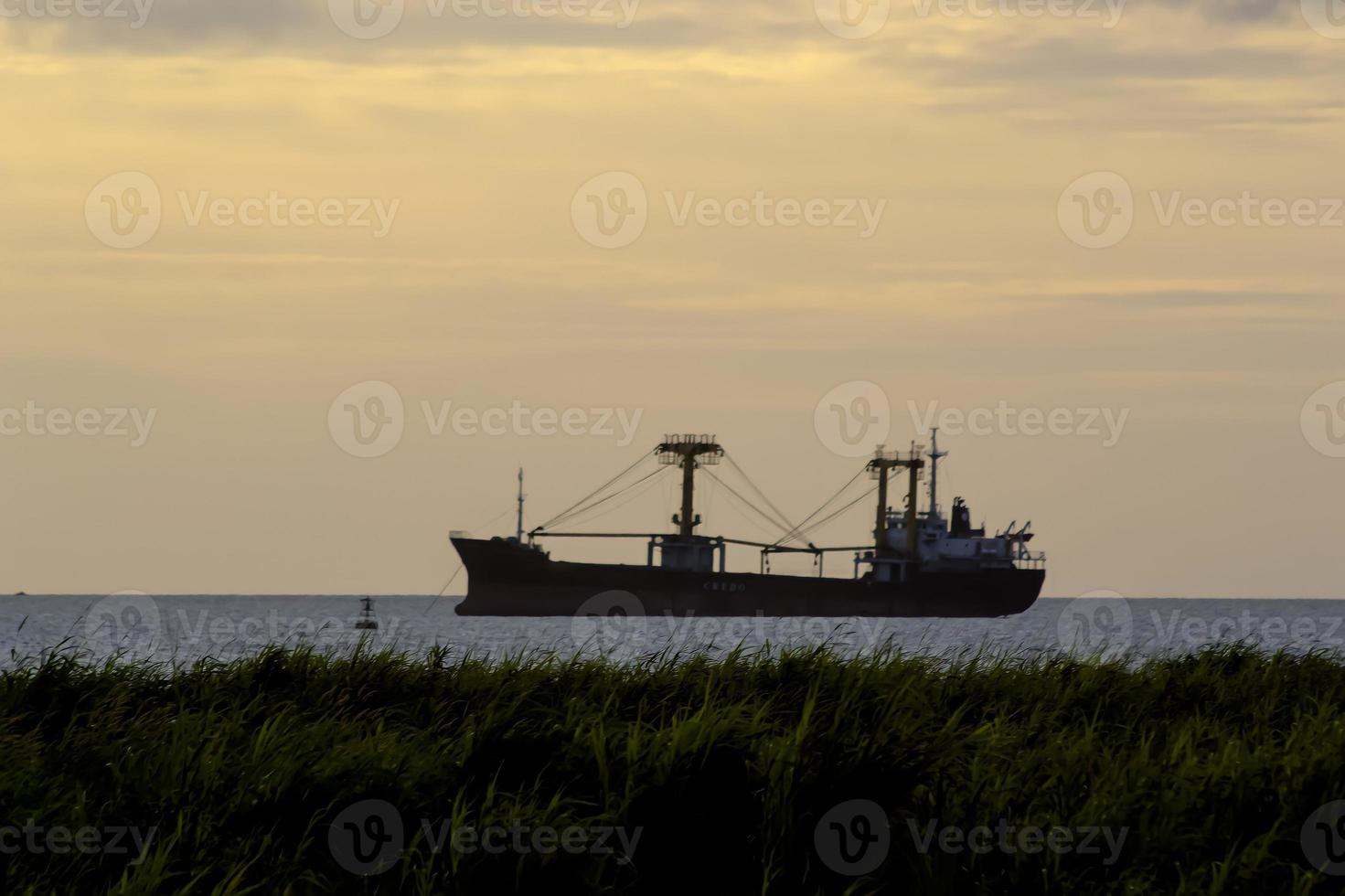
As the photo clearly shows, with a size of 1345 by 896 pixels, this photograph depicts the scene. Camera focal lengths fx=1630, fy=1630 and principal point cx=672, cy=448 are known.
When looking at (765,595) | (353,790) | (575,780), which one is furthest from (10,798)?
(765,595)

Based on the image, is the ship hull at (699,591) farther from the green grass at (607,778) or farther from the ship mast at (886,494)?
the green grass at (607,778)

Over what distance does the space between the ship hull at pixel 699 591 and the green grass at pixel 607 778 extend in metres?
96.3

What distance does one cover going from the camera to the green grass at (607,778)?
9445 mm

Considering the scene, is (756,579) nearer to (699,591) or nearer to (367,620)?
(699,591)

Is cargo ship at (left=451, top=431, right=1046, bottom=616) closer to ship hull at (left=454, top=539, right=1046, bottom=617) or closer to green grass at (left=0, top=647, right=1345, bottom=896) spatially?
ship hull at (left=454, top=539, right=1046, bottom=617)

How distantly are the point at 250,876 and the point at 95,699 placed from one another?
343 cm

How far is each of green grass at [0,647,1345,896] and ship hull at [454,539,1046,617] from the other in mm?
96281

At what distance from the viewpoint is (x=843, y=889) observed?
9.45 metres

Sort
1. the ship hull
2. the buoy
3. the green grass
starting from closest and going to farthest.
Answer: the green grass
the buoy
the ship hull

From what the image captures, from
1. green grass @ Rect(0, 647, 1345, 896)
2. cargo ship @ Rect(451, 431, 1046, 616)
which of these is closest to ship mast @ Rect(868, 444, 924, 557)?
cargo ship @ Rect(451, 431, 1046, 616)

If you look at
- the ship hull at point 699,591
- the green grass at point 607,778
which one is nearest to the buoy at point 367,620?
the green grass at point 607,778

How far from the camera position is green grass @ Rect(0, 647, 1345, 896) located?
945cm

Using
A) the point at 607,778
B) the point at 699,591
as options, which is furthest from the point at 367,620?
the point at 699,591

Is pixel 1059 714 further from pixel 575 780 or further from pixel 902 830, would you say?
pixel 575 780
